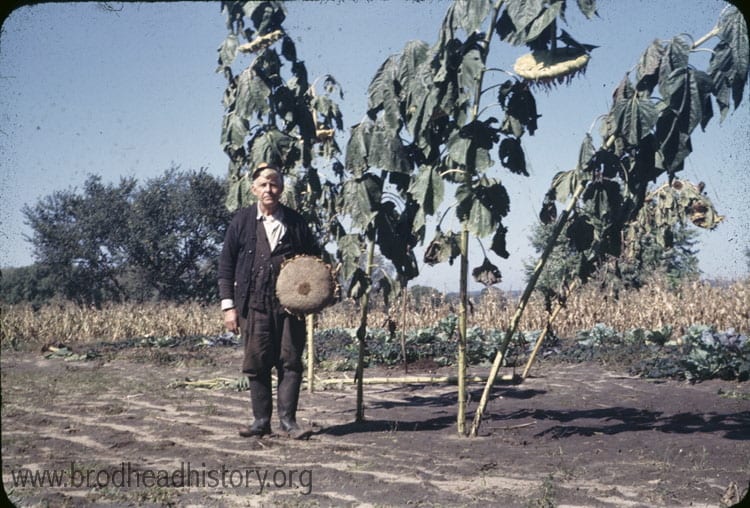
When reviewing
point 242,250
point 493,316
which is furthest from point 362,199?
point 493,316

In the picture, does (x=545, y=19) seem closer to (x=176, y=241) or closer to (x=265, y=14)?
(x=265, y=14)

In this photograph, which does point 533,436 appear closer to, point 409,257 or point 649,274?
point 409,257

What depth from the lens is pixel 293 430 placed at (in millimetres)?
4863

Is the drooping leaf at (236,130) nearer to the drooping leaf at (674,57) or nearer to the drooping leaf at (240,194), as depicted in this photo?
the drooping leaf at (240,194)

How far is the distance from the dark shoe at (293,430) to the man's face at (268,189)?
1639 mm

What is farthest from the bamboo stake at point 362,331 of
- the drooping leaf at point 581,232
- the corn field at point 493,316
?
the corn field at point 493,316

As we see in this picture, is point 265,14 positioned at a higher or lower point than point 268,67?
higher

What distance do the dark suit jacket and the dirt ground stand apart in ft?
3.68

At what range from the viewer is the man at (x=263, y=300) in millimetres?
4816

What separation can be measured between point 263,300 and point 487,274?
5.50 feet

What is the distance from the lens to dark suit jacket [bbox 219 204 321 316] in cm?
486

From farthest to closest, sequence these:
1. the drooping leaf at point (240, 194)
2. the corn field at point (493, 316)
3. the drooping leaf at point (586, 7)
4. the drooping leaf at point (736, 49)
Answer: the corn field at point (493, 316)
the drooping leaf at point (240, 194)
the drooping leaf at point (586, 7)
the drooping leaf at point (736, 49)

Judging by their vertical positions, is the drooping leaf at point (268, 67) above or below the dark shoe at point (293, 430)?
above

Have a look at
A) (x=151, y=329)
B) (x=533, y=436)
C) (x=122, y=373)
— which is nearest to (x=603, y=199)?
(x=533, y=436)
